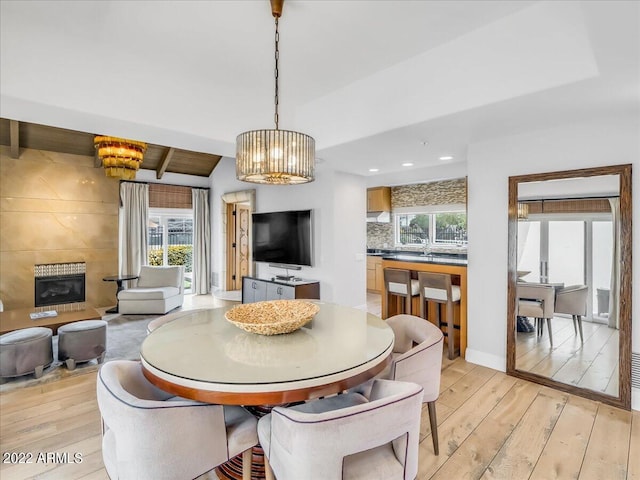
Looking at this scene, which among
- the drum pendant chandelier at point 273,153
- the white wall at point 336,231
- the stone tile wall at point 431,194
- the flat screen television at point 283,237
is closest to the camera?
the drum pendant chandelier at point 273,153

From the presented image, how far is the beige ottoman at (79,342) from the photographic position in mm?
→ 3162

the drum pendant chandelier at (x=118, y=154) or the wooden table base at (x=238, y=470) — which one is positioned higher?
the drum pendant chandelier at (x=118, y=154)

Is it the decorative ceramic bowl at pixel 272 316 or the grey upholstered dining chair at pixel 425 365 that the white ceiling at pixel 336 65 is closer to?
the grey upholstered dining chair at pixel 425 365

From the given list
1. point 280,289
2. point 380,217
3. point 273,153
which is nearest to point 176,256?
point 280,289

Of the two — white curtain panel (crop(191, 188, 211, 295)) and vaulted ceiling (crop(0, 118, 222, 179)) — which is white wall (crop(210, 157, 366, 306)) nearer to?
vaulted ceiling (crop(0, 118, 222, 179))

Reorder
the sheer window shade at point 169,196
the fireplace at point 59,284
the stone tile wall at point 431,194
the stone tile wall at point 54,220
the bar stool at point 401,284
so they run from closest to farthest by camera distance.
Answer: the bar stool at point 401,284
the stone tile wall at point 54,220
the fireplace at point 59,284
the stone tile wall at point 431,194
the sheer window shade at point 169,196

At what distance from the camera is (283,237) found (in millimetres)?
5215

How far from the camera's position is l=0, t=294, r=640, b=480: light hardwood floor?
183 centimetres

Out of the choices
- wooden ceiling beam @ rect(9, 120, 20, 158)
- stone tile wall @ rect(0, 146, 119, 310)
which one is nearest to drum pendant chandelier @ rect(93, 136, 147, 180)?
wooden ceiling beam @ rect(9, 120, 20, 158)

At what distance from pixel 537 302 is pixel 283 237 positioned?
3.46 m

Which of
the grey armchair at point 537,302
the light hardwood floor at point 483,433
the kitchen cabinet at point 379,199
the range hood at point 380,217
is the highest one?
the kitchen cabinet at point 379,199

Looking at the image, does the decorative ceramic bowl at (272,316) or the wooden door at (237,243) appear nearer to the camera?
the decorative ceramic bowl at (272,316)

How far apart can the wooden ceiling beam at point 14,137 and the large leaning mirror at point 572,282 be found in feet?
21.4

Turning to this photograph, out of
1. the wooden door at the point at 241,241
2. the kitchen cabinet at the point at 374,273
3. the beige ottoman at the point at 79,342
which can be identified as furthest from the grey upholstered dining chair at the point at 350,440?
the wooden door at the point at 241,241
